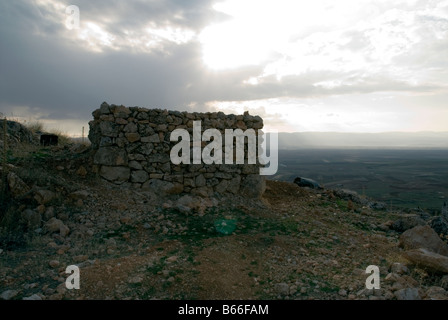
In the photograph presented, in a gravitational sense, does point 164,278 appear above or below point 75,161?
below

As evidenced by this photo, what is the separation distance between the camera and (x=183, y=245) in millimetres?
5512

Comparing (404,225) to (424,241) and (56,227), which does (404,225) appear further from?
(56,227)

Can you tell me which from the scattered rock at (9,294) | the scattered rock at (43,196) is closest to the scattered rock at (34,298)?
the scattered rock at (9,294)

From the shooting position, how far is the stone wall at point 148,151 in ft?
24.5

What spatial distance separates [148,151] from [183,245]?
299 cm

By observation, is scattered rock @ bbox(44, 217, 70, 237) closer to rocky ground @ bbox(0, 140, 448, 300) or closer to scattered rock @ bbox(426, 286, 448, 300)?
rocky ground @ bbox(0, 140, 448, 300)

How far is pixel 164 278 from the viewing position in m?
4.35

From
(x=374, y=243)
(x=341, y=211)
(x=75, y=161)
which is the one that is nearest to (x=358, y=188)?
(x=341, y=211)

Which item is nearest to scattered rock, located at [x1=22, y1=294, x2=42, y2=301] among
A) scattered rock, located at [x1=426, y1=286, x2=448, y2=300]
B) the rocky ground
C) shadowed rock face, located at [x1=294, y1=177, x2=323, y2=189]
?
the rocky ground

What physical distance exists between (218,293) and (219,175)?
427cm

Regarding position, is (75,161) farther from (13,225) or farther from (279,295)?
(279,295)

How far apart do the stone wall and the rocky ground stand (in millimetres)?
332

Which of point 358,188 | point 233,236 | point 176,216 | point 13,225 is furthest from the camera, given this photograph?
point 358,188

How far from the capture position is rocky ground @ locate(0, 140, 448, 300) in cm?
414
